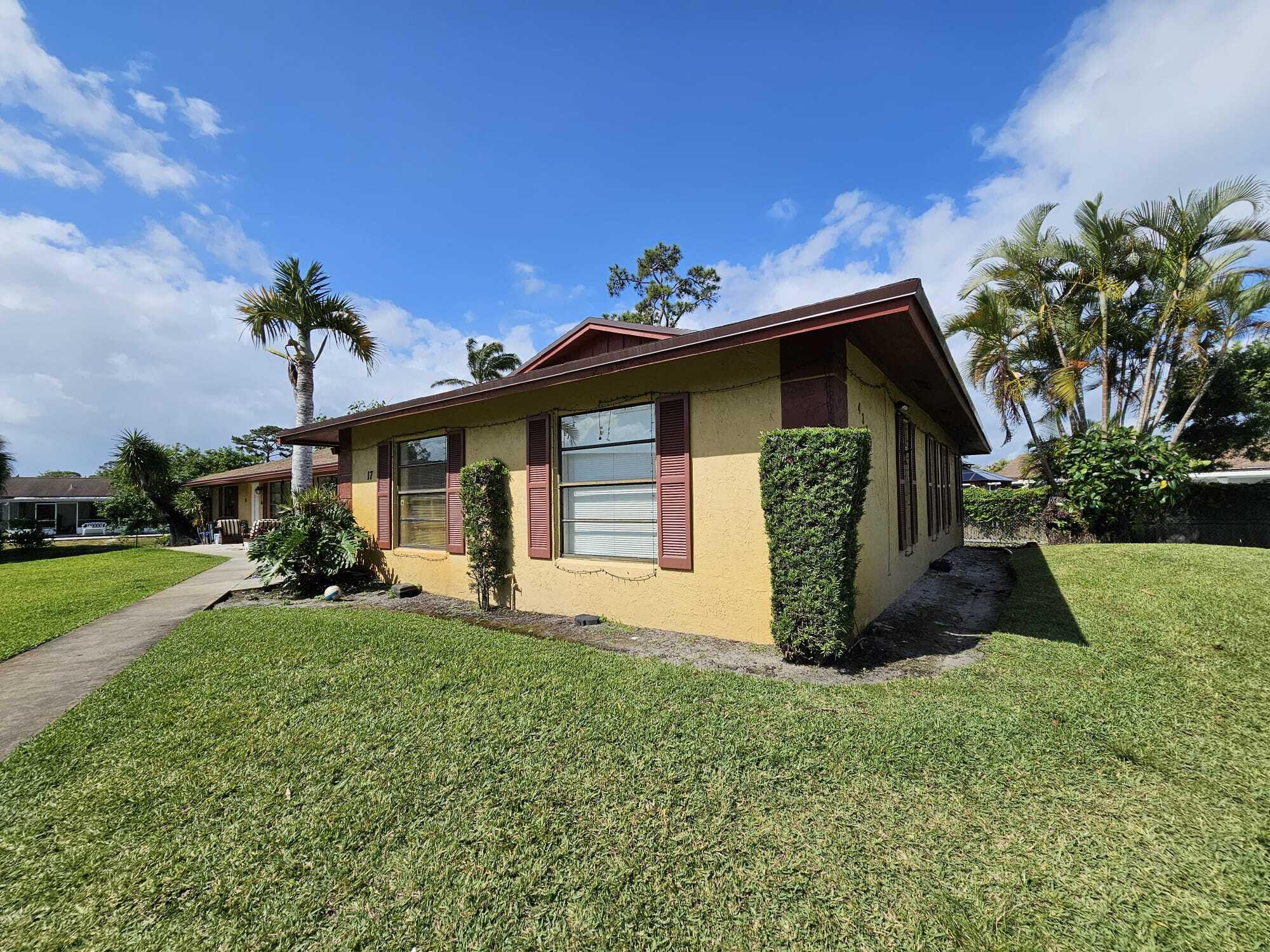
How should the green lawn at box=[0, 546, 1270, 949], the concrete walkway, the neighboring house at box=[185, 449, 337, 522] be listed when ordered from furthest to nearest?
the neighboring house at box=[185, 449, 337, 522] < the concrete walkway < the green lawn at box=[0, 546, 1270, 949]

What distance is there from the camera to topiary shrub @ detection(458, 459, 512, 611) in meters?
6.53

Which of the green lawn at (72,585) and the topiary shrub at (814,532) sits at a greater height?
the topiary shrub at (814,532)

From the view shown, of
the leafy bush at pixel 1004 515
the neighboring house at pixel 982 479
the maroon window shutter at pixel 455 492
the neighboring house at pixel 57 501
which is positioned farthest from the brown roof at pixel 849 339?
the neighboring house at pixel 57 501

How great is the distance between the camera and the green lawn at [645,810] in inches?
66.9

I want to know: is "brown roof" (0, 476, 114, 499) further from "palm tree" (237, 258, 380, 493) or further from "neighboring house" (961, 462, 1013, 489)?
"neighboring house" (961, 462, 1013, 489)

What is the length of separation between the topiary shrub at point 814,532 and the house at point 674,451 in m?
0.40

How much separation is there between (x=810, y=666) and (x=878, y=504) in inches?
90.1

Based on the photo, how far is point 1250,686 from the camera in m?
3.53

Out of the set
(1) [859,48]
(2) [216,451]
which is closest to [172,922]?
(1) [859,48]

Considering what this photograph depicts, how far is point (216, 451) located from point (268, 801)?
118 ft

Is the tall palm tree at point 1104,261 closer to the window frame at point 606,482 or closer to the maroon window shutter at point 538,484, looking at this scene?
the window frame at point 606,482

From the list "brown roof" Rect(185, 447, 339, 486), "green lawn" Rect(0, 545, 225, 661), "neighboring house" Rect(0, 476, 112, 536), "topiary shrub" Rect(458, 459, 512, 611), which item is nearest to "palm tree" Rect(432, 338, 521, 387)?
"brown roof" Rect(185, 447, 339, 486)

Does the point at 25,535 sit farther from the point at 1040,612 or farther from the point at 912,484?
the point at 1040,612

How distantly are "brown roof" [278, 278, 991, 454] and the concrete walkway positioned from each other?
370cm
